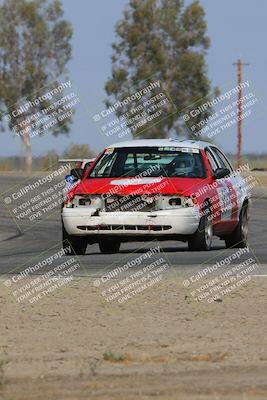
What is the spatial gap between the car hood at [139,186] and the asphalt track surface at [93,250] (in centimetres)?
97

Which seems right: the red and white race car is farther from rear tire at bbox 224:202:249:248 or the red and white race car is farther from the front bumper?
rear tire at bbox 224:202:249:248

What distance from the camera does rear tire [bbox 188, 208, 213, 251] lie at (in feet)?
58.9

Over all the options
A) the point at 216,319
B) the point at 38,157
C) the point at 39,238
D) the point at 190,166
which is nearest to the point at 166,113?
the point at 38,157

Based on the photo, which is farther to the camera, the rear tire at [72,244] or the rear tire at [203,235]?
the rear tire at [72,244]

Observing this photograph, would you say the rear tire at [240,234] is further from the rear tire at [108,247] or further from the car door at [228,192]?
the rear tire at [108,247]

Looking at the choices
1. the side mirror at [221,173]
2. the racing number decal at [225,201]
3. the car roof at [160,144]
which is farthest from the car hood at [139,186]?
the car roof at [160,144]

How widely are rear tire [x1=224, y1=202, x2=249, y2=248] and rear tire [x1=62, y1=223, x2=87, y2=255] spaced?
102 inches

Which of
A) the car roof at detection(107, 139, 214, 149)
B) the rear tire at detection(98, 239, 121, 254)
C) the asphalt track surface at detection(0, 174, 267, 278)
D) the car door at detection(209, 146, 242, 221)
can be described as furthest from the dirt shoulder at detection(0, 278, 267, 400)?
the rear tire at detection(98, 239, 121, 254)

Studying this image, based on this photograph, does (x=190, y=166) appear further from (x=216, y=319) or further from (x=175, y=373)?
(x=175, y=373)

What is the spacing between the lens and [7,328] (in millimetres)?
11461

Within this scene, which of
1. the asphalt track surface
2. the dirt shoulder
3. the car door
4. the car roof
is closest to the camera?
the dirt shoulder

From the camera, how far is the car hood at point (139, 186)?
57.3 ft

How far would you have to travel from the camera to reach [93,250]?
21.7m

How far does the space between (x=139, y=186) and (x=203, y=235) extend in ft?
4.38
